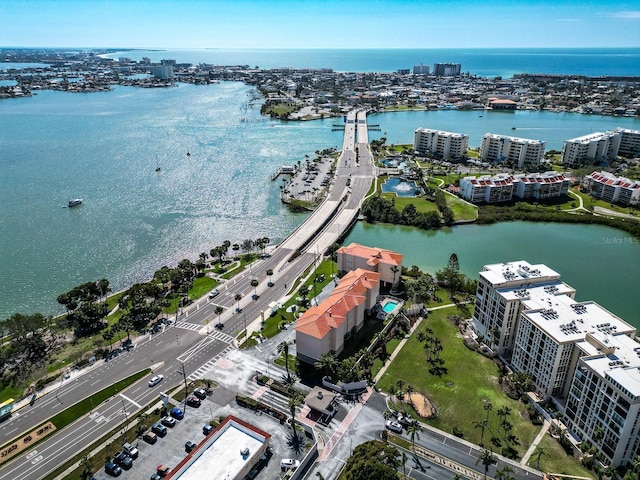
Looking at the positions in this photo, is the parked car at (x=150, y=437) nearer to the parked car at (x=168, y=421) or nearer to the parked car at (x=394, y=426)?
the parked car at (x=168, y=421)

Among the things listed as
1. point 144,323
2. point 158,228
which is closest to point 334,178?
point 158,228

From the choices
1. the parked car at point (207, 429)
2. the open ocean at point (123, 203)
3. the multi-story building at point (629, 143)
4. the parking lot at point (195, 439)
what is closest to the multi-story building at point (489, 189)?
the open ocean at point (123, 203)

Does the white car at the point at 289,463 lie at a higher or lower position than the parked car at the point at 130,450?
higher

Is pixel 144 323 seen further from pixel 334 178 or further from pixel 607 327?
pixel 334 178

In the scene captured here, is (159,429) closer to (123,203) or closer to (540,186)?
(123,203)

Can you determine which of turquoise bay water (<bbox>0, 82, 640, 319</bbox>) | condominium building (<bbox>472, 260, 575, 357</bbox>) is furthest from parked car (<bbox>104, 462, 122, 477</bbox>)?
condominium building (<bbox>472, 260, 575, 357</bbox>)

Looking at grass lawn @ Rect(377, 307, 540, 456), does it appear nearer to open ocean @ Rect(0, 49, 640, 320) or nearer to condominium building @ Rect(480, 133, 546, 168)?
open ocean @ Rect(0, 49, 640, 320)
